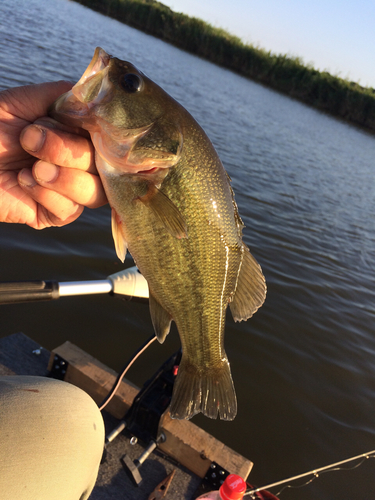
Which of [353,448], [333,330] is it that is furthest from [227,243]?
[333,330]

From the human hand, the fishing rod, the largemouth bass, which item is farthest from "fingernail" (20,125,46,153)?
the fishing rod

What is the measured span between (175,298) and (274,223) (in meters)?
7.12

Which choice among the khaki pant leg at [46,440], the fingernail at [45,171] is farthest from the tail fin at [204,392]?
the fingernail at [45,171]

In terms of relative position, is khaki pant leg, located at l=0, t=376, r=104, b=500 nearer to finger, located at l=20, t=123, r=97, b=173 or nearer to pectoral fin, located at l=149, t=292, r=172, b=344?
pectoral fin, located at l=149, t=292, r=172, b=344

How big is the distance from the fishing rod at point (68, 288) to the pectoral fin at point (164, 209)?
3.29ft

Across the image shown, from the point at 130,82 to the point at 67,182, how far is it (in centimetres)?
55

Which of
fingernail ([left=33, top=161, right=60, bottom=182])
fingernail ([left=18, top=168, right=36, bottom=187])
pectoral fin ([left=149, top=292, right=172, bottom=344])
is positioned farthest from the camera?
pectoral fin ([left=149, top=292, right=172, bottom=344])

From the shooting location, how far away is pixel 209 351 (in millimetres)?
2072

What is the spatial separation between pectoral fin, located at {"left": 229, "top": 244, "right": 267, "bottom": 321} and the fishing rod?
1.02 metres

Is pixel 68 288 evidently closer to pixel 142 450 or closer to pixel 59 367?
pixel 59 367

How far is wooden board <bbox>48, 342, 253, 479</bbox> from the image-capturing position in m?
2.59

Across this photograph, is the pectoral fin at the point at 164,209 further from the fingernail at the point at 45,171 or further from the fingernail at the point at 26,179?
the fingernail at the point at 26,179

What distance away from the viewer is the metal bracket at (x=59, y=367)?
9.61 feet

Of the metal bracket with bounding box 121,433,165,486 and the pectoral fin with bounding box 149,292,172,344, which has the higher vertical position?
the pectoral fin with bounding box 149,292,172,344
